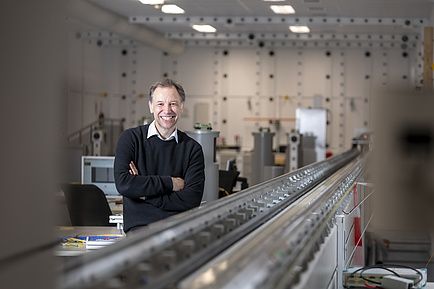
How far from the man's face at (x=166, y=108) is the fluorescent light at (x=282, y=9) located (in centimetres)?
911

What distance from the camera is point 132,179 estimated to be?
10.1ft

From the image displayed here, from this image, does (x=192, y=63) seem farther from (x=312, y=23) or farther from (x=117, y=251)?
(x=117, y=251)

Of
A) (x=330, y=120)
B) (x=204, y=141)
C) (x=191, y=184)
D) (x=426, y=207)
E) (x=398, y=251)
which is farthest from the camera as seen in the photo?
(x=330, y=120)

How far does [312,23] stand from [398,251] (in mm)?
7963

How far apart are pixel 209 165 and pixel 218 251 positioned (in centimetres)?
472

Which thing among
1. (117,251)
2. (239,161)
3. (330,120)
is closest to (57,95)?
(117,251)

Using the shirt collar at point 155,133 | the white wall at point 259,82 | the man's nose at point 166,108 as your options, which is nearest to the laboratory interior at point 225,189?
the shirt collar at point 155,133

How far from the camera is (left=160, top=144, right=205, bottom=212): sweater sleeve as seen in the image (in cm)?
315

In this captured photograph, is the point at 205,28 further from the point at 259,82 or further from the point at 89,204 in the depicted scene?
the point at 89,204

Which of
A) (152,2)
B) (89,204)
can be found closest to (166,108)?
(89,204)

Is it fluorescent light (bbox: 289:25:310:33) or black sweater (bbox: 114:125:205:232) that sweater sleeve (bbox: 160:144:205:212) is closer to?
black sweater (bbox: 114:125:205:232)

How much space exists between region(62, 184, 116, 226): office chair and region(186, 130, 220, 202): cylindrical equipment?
1305 millimetres

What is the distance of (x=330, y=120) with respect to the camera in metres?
17.0

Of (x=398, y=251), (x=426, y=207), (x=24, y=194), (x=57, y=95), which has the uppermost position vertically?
(x=57, y=95)
